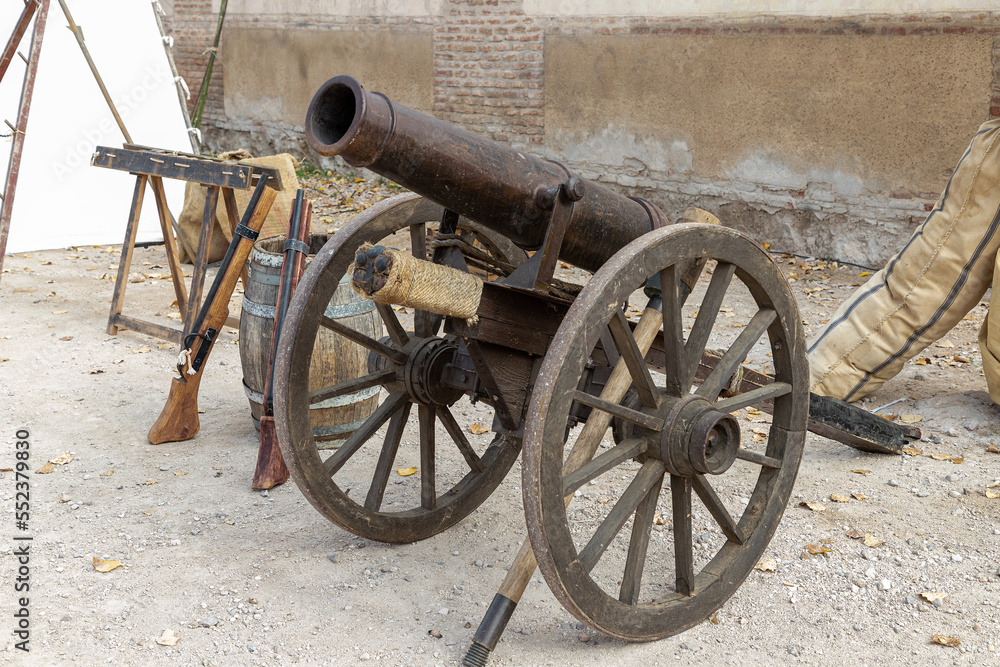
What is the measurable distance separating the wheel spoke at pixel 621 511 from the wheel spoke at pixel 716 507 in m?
0.16

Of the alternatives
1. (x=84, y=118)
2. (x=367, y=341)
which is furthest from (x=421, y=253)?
(x=84, y=118)

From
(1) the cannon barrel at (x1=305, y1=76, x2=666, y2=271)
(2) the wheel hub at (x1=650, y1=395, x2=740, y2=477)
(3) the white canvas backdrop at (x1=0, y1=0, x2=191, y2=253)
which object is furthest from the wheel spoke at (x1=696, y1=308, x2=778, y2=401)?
(3) the white canvas backdrop at (x1=0, y1=0, x2=191, y2=253)

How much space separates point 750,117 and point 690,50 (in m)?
0.71

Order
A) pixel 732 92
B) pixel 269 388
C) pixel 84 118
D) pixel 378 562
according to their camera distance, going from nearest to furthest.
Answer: pixel 378 562
pixel 269 388
pixel 732 92
pixel 84 118

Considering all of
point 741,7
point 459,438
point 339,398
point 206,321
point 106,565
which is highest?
point 741,7

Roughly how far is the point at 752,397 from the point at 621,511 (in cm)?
57

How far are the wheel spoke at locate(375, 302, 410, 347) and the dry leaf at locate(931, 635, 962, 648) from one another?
6.30ft

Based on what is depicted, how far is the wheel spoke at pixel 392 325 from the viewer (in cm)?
319

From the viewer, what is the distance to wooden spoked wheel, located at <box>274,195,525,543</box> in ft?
9.61

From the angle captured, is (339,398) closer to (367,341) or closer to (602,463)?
(367,341)

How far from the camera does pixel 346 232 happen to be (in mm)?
2973

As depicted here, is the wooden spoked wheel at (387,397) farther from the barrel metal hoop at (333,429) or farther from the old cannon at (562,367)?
the barrel metal hoop at (333,429)

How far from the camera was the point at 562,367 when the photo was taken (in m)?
2.28

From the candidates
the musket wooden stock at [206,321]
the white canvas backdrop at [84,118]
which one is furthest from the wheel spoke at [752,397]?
the white canvas backdrop at [84,118]
